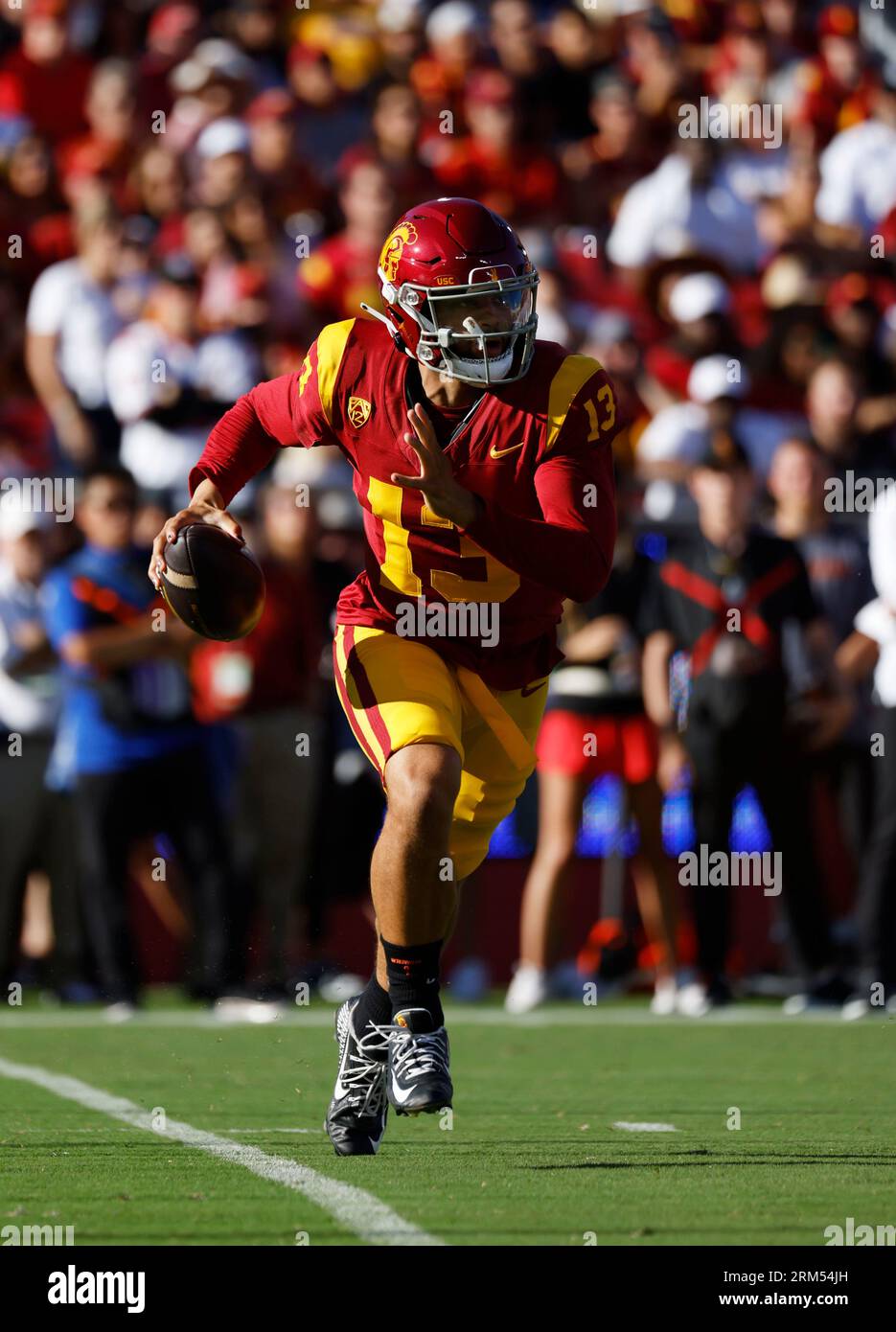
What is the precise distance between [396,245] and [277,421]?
0.59 m

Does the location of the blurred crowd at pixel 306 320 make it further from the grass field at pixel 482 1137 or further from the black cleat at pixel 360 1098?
the black cleat at pixel 360 1098

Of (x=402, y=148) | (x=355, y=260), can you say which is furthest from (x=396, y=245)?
(x=402, y=148)

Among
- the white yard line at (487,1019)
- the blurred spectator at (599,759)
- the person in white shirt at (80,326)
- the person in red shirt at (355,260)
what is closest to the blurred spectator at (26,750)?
the white yard line at (487,1019)

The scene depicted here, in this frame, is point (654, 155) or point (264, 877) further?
point (654, 155)

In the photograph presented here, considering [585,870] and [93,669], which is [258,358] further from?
[585,870]

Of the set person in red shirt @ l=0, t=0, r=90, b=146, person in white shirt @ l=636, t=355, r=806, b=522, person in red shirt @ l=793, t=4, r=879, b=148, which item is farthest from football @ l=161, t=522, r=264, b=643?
person in red shirt @ l=793, t=4, r=879, b=148

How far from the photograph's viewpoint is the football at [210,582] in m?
5.88

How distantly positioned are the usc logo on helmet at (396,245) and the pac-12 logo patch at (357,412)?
1.06 ft

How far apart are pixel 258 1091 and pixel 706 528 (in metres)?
3.95

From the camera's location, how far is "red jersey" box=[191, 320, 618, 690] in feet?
18.9

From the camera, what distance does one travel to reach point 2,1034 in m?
9.02

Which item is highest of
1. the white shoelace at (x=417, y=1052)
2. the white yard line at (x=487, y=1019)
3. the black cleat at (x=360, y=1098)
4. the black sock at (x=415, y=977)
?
the black sock at (x=415, y=977)

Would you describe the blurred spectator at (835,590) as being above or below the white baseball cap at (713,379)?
below

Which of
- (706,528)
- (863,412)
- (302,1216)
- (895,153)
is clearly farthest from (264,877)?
(895,153)
